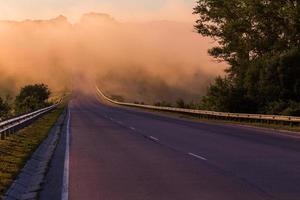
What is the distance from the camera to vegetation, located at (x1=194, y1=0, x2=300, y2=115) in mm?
43625

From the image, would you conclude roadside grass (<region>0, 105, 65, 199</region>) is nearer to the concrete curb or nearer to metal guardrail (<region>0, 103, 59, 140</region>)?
the concrete curb

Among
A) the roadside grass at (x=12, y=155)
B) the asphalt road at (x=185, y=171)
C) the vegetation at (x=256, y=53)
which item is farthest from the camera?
the vegetation at (x=256, y=53)

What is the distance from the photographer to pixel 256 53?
54.4m

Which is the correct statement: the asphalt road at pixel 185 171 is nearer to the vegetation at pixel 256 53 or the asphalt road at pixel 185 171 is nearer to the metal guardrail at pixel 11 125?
the metal guardrail at pixel 11 125

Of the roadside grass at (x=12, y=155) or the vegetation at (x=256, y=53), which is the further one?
the vegetation at (x=256, y=53)

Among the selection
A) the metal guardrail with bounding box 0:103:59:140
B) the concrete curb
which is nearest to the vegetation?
the metal guardrail with bounding box 0:103:59:140

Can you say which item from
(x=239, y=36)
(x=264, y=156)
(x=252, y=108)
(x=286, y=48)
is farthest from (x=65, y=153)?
(x=239, y=36)

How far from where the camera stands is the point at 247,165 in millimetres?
15078

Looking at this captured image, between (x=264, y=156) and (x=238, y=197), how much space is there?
7517 millimetres

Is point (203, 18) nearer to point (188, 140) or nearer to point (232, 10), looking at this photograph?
point (232, 10)

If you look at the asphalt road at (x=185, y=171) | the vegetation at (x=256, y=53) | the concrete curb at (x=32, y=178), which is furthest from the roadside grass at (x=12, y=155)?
the vegetation at (x=256, y=53)

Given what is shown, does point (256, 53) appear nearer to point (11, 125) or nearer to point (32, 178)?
point (11, 125)

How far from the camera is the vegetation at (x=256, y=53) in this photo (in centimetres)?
4362

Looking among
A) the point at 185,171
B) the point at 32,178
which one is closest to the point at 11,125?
the point at 32,178
